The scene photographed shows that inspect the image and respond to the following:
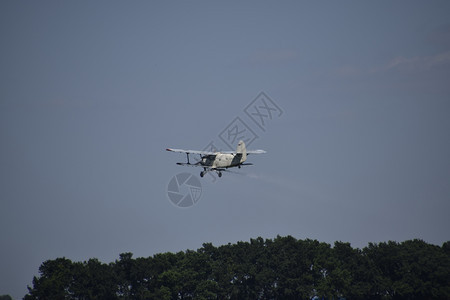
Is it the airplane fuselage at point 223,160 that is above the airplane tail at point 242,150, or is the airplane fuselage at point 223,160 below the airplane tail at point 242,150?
below

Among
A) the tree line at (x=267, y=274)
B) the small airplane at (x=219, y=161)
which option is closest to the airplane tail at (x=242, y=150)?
the small airplane at (x=219, y=161)

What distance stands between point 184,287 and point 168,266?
5928mm

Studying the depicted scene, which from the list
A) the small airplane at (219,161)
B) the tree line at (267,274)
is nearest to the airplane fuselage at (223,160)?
the small airplane at (219,161)

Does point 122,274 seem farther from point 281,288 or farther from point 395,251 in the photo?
point 395,251

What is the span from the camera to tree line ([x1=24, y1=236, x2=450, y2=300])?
132875 mm

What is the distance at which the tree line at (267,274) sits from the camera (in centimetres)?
13288

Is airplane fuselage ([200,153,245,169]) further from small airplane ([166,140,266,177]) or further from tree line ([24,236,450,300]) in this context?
tree line ([24,236,450,300])

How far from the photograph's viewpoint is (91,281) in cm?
13375

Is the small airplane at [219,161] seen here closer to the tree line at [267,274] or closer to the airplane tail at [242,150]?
the airplane tail at [242,150]

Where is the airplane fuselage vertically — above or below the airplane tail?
below

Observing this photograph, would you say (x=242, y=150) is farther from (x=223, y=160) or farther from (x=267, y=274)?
(x=267, y=274)

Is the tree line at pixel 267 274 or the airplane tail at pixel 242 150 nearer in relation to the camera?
the airplane tail at pixel 242 150

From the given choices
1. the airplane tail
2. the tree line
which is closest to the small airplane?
the airplane tail

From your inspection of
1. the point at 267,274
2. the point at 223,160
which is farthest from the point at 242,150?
the point at 267,274
